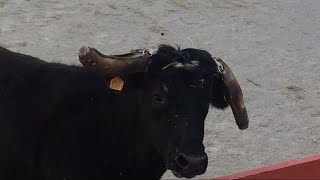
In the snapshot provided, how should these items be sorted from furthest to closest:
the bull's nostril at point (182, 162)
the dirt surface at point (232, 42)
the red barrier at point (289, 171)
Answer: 1. the dirt surface at point (232, 42)
2. the red barrier at point (289, 171)
3. the bull's nostril at point (182, 162)

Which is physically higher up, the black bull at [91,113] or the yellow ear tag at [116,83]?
the yellow ear tag at [116,83]

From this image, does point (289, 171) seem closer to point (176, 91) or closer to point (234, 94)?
point (234, 94)

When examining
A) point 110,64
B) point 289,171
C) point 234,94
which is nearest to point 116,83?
point 110,64

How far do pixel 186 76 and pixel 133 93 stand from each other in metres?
0.47

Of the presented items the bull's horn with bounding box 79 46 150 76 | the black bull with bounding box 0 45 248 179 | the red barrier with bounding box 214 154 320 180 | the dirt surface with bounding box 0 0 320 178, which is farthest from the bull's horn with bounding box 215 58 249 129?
the dirt surface with bounding box 0 0 320 178

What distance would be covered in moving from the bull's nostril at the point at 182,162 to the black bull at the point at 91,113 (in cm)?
28

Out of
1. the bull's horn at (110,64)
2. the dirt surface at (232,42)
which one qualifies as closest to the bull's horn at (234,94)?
the bull's horn at (110,64)

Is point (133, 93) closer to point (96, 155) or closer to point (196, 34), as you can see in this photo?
point (96, 155)

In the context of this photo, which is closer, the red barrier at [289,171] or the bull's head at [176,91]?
the bull's head at [176,91]

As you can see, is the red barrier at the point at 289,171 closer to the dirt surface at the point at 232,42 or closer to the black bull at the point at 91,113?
the black bull at the point at 91,113

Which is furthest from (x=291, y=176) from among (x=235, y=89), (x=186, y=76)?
(x=186, y=76)

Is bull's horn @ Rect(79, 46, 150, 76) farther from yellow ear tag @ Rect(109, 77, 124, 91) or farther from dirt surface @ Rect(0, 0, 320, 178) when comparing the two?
dirt surface @ Rect(0, 0, 320, 178)

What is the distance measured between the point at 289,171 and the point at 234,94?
703mm

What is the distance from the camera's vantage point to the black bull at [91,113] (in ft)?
13.3
